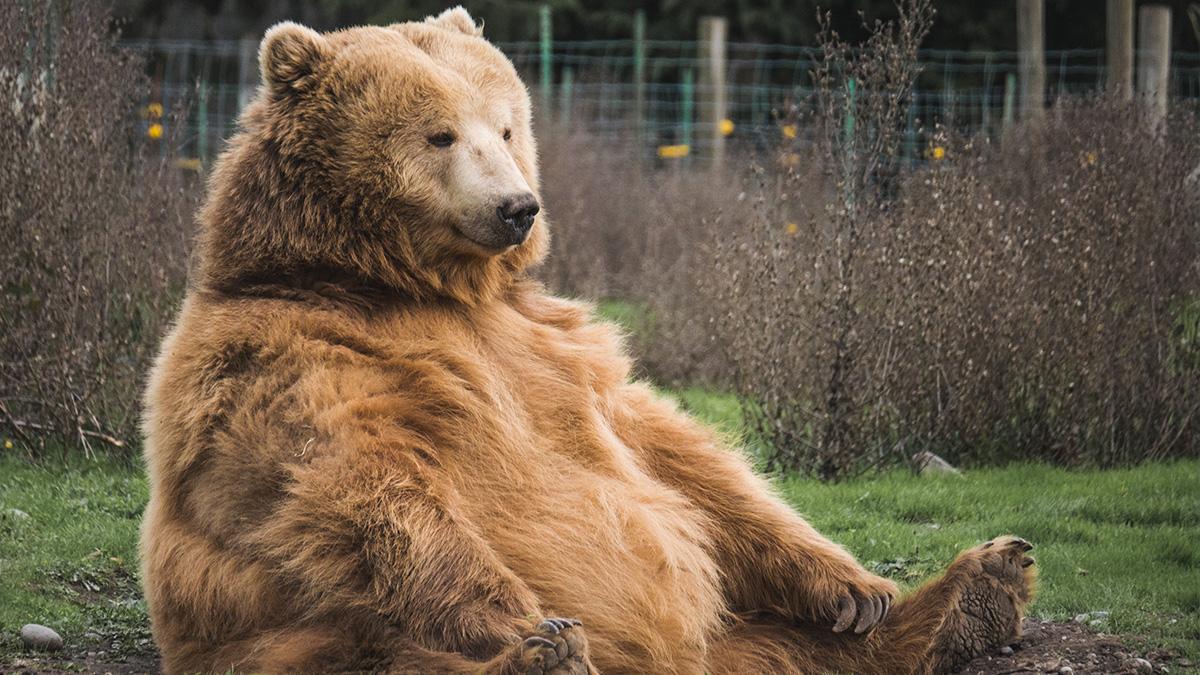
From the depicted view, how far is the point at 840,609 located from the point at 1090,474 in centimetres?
369

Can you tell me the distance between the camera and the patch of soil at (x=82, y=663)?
4.31 meters

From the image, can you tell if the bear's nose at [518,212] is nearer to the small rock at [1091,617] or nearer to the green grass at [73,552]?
the green grass at [73,552]

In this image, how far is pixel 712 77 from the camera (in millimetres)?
15484

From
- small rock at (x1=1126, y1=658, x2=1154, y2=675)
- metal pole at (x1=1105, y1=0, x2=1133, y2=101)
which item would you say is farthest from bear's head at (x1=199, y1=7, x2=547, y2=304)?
metal pole at (x1=1105, y1=0, x2=1133, y2=101)

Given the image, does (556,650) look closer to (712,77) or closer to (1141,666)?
(1141,666)

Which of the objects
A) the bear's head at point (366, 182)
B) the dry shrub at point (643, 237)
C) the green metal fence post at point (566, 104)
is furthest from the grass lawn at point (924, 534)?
the green metal fence post at point (566, 104)

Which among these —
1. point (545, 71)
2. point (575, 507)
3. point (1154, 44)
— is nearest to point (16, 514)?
point (575, 507)

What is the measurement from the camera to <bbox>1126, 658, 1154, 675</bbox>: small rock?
4250mm

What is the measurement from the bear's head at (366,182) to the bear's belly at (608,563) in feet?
2.15

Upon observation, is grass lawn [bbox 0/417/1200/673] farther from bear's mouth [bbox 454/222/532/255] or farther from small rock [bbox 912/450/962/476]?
bear's mouth [bbox 454/222/532/255]

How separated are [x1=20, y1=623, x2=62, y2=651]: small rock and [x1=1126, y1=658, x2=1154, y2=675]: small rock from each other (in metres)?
3.42

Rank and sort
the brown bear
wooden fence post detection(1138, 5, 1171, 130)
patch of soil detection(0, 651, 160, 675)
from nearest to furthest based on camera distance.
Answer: the brown bear < patch of soil detection(0, 651, 160, 675) < wooden fence post detection(1138, 5, 1171, 130)

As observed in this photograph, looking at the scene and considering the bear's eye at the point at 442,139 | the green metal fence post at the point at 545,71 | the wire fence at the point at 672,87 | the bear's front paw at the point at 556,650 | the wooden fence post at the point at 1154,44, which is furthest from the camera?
the wire fence at the point at 672,87

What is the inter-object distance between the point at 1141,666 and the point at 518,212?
7.67 ft
